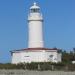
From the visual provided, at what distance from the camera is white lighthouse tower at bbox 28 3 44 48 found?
4731 centimetres

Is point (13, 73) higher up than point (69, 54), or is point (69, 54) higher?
point (69, 54)

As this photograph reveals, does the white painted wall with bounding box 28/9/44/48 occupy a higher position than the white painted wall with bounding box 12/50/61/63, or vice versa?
the white painted wall with bounding box 28/9/44/48

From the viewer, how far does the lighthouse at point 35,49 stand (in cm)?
4584

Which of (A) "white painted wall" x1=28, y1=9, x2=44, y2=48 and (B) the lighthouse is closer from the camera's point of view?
(B) the lighthouse

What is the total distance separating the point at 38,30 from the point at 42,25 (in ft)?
2.35

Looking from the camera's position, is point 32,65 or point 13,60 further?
point 13,60

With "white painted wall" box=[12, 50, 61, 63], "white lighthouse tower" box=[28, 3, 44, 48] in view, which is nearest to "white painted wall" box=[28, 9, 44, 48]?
"white lighthouse tower" box=[28, 3, 44, 48]

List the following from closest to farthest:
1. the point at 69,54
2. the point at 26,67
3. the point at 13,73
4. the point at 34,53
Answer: the point at 13,73 < the point at 26,67 < the point at 34,53 < the point at 69,54

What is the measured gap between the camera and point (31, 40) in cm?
4744

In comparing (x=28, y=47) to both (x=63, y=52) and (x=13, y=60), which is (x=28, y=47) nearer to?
(x=13, y=60)

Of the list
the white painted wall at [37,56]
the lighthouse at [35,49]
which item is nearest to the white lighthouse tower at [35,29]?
the lighthouse at [35,49]

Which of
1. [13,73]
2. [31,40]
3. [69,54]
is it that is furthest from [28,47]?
[13,73]

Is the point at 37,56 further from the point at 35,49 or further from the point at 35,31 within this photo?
the point at 35,31

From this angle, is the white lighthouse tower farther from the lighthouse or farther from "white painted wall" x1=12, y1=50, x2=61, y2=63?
"white painted wall" x1=12, y1=50, x2=61, y2=63
